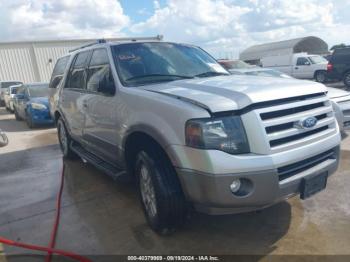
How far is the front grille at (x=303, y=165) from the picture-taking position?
2.83 m

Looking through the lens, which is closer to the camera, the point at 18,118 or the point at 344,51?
the point at 18,118

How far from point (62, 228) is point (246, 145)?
2291 mm

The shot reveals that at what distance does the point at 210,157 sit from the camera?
2.67 meters

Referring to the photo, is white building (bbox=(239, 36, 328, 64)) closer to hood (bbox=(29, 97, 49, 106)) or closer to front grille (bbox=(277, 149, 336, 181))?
hood (bbox=(29, 97, 49, 106))

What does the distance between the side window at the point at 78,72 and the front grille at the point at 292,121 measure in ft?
10.0

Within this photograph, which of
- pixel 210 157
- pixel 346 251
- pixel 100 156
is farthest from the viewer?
pixel 100 156

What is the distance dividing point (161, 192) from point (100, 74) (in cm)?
198

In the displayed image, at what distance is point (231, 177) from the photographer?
2.68 m

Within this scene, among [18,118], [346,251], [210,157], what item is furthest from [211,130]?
[18,118]

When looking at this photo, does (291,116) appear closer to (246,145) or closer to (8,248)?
(246,145)

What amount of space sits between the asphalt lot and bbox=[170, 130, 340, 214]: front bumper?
53 cm

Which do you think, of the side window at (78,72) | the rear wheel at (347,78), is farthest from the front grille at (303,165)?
the rear wheel at (347,78)

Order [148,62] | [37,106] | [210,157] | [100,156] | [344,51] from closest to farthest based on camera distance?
[210,157]
[148,62]
[100,156]
[37,106]
[344,51]

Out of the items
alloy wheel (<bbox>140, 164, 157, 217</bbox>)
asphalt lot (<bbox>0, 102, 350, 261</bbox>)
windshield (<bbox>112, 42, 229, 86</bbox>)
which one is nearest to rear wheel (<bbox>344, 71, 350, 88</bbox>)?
asphalt lot (<bbox>0, 102, 350, 261</bbox>)
